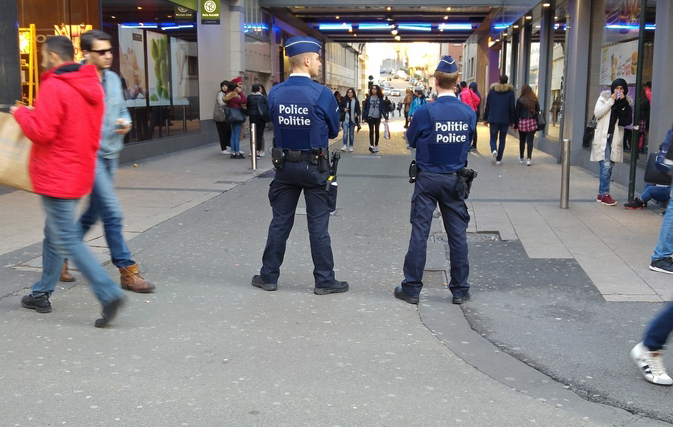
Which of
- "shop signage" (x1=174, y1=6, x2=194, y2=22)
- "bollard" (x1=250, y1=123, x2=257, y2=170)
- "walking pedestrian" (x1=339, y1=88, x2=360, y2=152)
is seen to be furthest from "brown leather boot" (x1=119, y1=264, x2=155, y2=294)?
"shop signage" (x1=174, y1=6, x2=194, y2=22)

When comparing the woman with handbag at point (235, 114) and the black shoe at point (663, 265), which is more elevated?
the woman with handbag at point (235, 114)

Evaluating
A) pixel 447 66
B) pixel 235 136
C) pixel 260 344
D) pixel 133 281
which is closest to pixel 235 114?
pixel 235 136

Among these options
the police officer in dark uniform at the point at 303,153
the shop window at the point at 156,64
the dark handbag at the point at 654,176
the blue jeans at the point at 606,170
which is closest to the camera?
the police officer in dark uniform at the point at 303,153

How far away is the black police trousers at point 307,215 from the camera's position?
5.73 metres

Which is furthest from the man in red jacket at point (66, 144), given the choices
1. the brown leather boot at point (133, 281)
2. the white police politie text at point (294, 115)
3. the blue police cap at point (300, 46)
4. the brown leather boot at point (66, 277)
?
the blue police cap at point (300, 46)

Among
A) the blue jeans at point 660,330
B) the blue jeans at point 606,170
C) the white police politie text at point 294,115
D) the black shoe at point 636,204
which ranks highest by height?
the white police politie text at point 294,115

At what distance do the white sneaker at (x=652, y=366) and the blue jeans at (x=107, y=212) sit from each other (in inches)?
142

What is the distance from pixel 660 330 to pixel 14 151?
158 inches

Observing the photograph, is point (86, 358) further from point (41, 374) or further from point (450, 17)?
point (450, 17)

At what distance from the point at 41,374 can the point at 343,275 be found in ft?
9.82

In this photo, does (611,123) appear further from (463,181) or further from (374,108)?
(374,108)

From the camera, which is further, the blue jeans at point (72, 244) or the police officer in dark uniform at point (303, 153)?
the police officer in dark uniform at point (303, 153)

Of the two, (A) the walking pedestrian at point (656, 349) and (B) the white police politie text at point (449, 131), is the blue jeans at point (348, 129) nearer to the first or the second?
(B) the white police politie text at point (449, 131)

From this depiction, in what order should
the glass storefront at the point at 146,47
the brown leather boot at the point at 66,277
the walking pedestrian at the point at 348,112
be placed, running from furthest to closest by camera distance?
the walking pedestrian at the point at 348,112 < the glass storefront at the point at 146,47 < the brown leather boot at the point at 66,277
